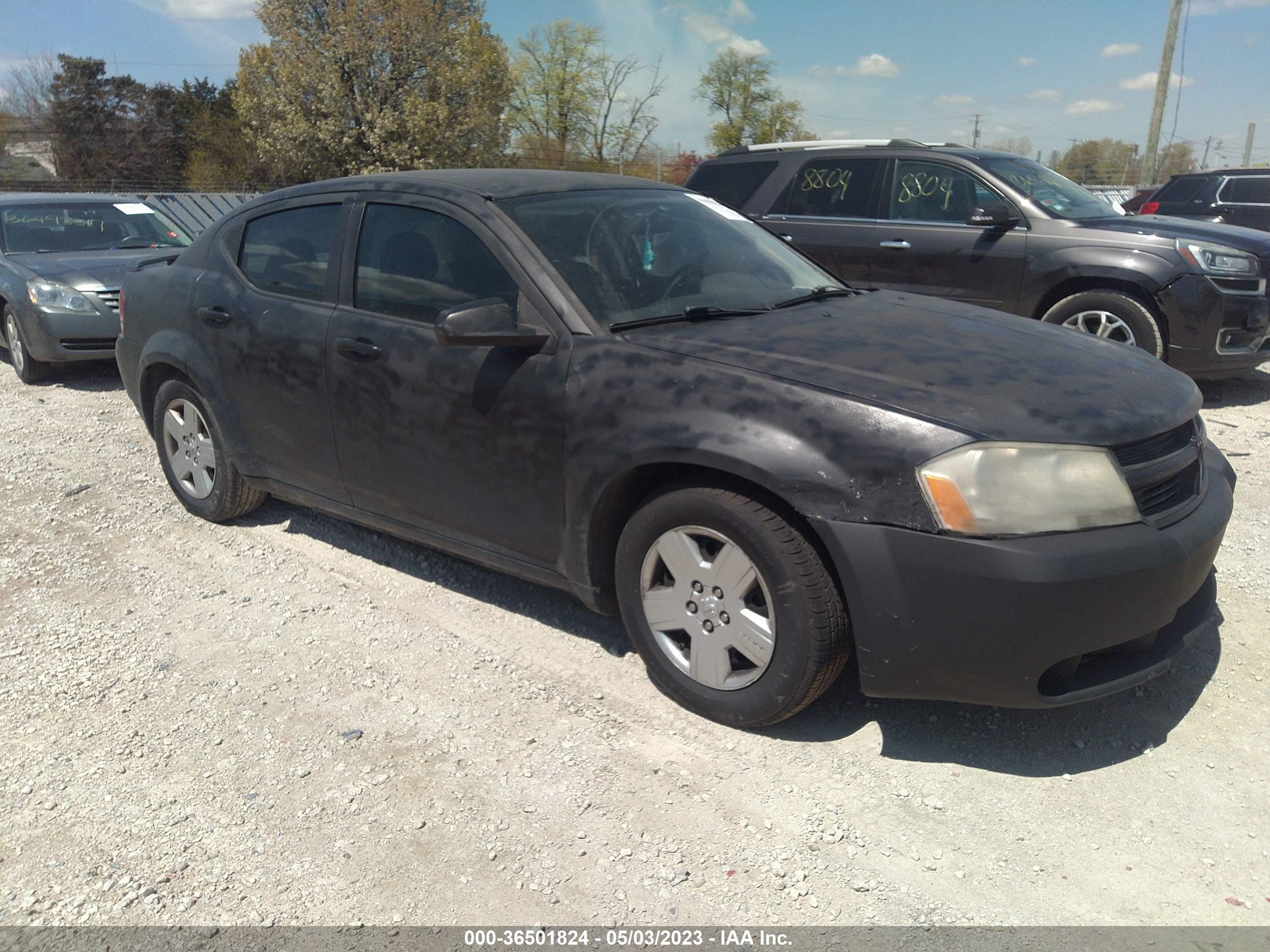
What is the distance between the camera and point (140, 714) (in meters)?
3.36

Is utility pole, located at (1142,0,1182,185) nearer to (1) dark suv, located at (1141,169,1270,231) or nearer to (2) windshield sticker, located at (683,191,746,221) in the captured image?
(1) dark suv, located at (1141,169,1270,231)

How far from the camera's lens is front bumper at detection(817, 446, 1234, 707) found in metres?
2.57

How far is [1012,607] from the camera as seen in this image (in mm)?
2566

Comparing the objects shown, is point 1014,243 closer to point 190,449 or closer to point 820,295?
point 820,295

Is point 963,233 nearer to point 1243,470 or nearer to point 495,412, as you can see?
point 1243,470

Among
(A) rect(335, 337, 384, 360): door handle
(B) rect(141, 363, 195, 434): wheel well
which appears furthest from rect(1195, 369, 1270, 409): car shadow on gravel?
(B) rect(141, 363, 195, 434): wheel well

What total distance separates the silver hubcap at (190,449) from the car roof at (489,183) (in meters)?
1.24

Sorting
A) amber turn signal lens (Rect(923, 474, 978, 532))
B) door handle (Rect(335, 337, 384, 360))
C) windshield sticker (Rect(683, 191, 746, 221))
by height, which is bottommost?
amber turn signal lens (Rect(923, 474, 978, 532))

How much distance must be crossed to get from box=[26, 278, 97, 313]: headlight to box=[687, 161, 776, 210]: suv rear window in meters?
5.19

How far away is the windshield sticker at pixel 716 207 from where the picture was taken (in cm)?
434

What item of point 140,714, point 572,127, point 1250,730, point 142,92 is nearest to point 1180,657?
point 1250,730

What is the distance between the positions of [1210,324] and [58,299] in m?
8.84

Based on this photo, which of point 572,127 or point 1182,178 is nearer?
point 1182,178

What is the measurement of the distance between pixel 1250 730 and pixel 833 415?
67.4 inches
